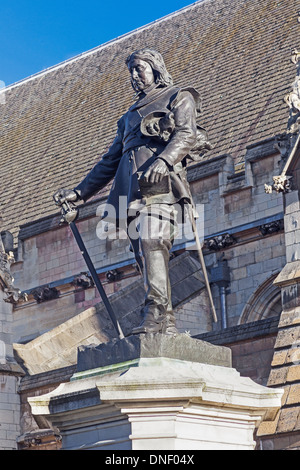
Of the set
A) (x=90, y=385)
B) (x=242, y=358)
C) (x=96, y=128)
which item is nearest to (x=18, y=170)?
(x=96, y=128)

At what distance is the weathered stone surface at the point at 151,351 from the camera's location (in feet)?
22.1

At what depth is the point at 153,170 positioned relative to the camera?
703 cm

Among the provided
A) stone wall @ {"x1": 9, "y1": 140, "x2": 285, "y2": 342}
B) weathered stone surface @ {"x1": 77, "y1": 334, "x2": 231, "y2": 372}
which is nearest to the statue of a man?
weathered stone surface @ {"x1": 77, "y1": 334, "x2": 231, "y2": 372}

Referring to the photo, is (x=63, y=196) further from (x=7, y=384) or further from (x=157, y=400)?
(x=7, y=384)

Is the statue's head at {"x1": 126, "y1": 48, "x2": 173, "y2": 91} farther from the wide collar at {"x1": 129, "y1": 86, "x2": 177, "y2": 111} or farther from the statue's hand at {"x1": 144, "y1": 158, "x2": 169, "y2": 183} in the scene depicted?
the statue's hand at {"x1": 144, "y1": 158, "x2": 169, "y2": 183}

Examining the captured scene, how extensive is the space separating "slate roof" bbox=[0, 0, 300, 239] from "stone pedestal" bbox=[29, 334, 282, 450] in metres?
13.2

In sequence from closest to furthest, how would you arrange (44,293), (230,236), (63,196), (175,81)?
(63,196) < (230,236) < (44,293) < (175,81)

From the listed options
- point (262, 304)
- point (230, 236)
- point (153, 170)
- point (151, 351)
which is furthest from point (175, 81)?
point (151, 351)

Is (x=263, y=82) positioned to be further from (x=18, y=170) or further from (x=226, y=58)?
(x=18, y=170)

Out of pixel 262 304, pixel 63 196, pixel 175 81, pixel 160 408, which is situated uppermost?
pixel 175 81

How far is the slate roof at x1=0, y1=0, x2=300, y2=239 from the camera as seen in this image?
71.5 ft

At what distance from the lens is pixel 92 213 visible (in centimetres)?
2216

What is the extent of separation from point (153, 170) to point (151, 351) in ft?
3.66

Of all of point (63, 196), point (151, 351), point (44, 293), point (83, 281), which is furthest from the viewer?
point (44, 293)
